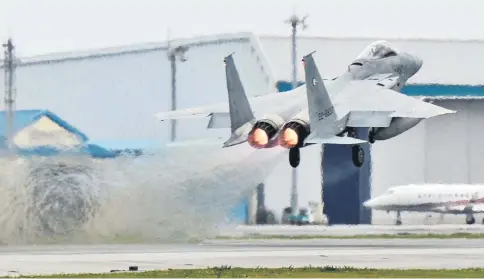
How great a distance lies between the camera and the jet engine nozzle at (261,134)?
50.5 metres

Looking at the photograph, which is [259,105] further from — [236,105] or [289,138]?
[289,138]

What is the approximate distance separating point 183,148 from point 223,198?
2.57 metres

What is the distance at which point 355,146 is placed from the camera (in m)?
52.7

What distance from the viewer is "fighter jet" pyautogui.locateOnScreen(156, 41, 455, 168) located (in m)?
50.3

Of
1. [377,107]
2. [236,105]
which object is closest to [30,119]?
[236,105]

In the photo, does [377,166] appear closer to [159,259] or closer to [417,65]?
[417,65]

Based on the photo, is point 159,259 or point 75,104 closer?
point 159,259

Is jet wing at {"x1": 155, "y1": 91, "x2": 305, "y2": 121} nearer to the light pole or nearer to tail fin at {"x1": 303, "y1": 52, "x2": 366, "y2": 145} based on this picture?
tail fin at {"x1": 303, "y1": 52, "x2": 366, "y2": 145}

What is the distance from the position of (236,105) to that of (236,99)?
227 mm

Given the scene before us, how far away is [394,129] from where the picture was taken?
53.7 meters

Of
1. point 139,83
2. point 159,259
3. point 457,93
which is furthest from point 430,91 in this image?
point 159,259

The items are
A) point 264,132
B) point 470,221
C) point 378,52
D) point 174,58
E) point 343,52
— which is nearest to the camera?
point 264,132

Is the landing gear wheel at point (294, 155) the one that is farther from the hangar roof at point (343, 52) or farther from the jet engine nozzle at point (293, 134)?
the hangar roof at point (343, 52)

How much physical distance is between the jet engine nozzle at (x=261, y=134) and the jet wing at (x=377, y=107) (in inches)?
115
